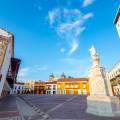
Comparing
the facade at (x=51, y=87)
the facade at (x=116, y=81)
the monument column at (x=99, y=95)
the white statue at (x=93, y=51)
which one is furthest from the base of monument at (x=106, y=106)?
the facade at (x=51, y=87)

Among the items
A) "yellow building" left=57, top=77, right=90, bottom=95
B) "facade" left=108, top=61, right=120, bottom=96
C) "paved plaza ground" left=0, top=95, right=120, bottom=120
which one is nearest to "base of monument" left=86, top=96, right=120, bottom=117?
"paved plaza ground" left=0, top=95, right=120, bottom=120

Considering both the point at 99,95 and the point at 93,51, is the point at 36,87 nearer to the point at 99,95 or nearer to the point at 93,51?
the point at 93,51

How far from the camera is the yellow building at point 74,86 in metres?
81.4

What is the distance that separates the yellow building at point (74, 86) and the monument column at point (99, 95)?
72218 mm

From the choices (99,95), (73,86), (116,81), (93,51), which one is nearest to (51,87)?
(73,86)

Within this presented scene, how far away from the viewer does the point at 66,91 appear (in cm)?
8400

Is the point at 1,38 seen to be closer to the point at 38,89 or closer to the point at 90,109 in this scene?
the point at 90,109

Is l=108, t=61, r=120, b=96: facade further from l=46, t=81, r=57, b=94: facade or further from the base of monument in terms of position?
l=46, t=81, r=57, b=94: facade

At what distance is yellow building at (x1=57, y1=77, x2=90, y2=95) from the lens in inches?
3206

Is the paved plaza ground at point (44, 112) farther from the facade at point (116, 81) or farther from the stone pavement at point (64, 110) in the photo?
the facade at point (116, 81)

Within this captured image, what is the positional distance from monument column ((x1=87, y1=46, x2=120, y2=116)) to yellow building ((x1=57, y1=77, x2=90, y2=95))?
72.2 metres

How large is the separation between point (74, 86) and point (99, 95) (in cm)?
7485

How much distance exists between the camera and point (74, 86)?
8306cm

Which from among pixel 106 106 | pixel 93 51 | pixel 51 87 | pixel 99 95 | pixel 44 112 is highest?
pixel 51 87
